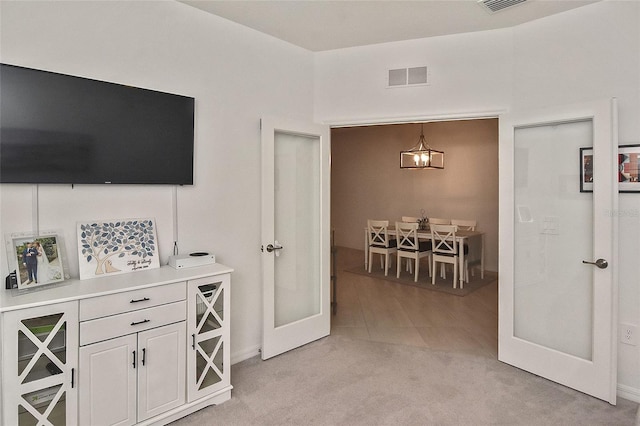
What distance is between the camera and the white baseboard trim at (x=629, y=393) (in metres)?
2.59

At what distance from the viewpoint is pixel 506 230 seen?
3135mm

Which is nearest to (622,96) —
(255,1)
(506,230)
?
(506,230)

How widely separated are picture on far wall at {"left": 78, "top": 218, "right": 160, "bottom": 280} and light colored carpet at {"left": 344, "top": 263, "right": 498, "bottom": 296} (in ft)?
13.4

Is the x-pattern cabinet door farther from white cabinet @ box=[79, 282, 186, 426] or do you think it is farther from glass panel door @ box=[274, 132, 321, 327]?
glass panel door @ box=[274, 132, 321, 327]

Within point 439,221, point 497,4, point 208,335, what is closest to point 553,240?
point 497,4

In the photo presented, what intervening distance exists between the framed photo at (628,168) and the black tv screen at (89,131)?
317 centimetres

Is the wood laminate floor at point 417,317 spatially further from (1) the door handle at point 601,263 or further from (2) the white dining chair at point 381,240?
(1) the door handle at point 601,263

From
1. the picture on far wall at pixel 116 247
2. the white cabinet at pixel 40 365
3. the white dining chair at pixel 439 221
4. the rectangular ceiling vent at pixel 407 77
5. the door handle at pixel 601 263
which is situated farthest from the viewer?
the white dining chair at pixel 439 221

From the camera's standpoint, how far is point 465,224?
6.48m

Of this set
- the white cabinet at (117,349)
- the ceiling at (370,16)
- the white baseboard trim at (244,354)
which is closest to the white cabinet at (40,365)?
the white cabinet at (117,349)

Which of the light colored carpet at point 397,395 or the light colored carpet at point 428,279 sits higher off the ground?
the light colored carpet at point 428,279

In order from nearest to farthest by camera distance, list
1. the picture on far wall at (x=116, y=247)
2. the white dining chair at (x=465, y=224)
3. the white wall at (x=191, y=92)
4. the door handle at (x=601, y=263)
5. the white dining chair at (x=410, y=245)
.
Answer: the white wall at (x=191, y=92) → the picture on far wall at (x=116, y=247) → the door handle at (x=601, y=263) → the white dining chair at (x=410, y=245) → the white dining chair at (x=465, y=224)

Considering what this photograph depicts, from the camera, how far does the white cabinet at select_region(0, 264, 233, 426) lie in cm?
183

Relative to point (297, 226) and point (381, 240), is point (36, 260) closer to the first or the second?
point (297, 226)
